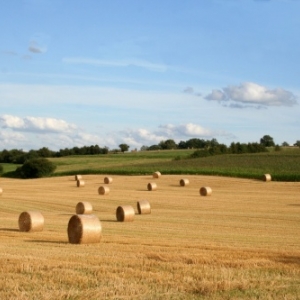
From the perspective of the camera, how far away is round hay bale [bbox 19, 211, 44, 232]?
21000 millimetres

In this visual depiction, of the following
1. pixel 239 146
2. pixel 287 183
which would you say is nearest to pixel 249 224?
pixel 287 183

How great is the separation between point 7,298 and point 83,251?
5.49 m

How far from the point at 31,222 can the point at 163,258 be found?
8.99m

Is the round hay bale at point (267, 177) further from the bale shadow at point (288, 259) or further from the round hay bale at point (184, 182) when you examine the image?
the bale shadow at point (288, 259)

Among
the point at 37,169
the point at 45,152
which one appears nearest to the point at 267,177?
the point at 37,169

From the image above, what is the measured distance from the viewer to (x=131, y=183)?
5403 cm

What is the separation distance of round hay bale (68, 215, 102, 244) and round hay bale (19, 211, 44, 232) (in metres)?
4.03

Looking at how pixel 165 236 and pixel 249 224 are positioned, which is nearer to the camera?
pixel 165 236

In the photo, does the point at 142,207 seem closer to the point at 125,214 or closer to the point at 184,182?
the point at 125,214

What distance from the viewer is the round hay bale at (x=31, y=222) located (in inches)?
827

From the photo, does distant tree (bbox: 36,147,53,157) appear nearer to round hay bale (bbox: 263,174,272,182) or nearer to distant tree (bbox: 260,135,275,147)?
distant tree (bbox: 260,135,275,147)

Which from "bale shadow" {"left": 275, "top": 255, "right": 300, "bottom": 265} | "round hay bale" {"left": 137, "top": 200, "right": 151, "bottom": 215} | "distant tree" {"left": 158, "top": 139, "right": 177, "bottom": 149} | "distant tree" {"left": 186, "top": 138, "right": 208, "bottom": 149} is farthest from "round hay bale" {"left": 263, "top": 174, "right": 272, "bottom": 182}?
"distant tree" {"left": 186, "top": 138, "right": 208, "bottom": 149}

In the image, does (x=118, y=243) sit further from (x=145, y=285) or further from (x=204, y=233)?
(x=145, y=285)

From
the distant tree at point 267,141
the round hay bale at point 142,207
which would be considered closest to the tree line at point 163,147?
the distant tree at point 267,141
